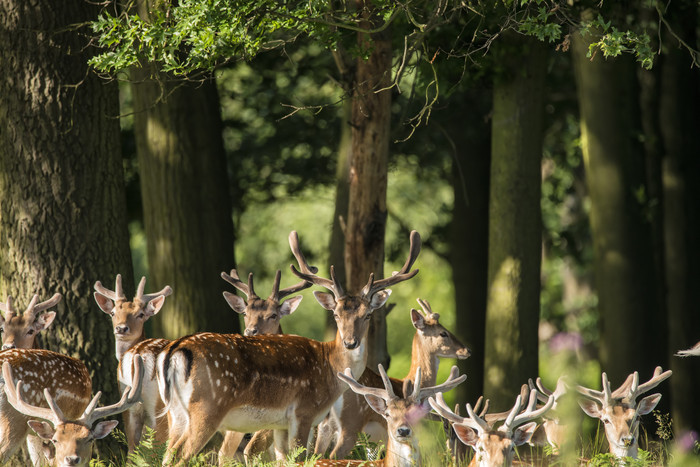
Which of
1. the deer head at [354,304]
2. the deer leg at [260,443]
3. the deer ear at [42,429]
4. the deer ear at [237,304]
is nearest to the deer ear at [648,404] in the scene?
the deer head at [354,304]

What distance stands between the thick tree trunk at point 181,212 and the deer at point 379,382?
2.33 m

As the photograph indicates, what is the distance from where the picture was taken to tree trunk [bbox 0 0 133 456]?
802 centimetres

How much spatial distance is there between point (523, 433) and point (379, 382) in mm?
2396

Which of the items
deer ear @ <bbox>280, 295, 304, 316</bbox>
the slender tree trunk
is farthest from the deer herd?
the slender tree trunk

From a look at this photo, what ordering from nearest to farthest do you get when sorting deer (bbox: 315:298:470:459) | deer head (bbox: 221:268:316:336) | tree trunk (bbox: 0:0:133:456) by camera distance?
deer (bbox: 315:298:470:459) → tree trunk (bbox: 0:0:133:456) → deer head (bbox: 221:268:316:336)

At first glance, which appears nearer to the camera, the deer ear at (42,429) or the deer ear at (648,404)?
the deer ear at (42,429)

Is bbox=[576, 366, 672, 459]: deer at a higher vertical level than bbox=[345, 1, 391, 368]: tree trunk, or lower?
lower

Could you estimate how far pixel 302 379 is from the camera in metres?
7.05

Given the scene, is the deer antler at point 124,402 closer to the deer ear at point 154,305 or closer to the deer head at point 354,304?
the deer head at point 354,304

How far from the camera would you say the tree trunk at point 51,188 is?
26.3 feet

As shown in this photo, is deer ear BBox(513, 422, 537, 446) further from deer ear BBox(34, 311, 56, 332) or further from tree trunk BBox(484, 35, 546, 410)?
deer ear BBox(34, 311, 56, 332)

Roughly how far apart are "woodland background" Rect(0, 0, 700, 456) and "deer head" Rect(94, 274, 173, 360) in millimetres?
308

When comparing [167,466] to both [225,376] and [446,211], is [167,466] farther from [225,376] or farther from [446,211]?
[446,211]

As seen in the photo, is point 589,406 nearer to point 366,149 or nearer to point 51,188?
point 366,149
